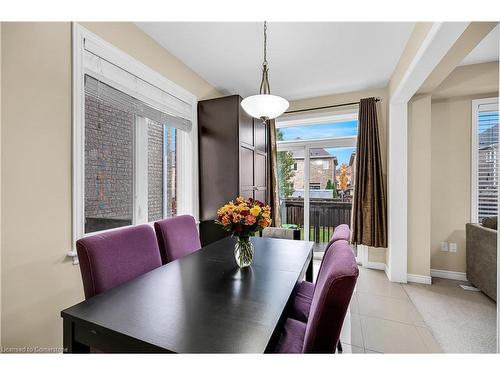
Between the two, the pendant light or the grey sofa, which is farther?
the grey sofa

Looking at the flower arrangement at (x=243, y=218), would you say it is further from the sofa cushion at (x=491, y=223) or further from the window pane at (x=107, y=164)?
the sofa cushion at (x=491, y=223)

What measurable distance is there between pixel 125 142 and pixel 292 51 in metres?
1.91

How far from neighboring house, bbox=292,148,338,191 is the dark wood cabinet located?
4.20 ft

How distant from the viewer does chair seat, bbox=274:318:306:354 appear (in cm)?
104

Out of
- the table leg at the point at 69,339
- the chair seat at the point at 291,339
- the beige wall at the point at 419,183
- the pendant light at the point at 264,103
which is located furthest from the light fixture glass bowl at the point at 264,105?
the beige wall at the point at 419,183

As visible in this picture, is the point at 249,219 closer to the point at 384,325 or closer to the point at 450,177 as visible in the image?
the point at 384,325

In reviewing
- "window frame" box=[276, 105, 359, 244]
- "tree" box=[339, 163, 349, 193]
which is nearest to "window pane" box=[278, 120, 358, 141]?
"window frame" box=[276, 105, 359, 244]

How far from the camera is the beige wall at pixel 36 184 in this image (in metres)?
1.25

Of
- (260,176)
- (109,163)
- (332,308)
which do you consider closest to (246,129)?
(260,176)

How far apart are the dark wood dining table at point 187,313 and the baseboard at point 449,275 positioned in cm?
284

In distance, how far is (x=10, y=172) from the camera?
1253mm

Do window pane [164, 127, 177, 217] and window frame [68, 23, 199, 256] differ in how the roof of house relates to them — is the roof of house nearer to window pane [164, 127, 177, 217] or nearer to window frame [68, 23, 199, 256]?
window frame [68, 23, 199, 256]

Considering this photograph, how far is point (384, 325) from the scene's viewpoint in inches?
78.2
